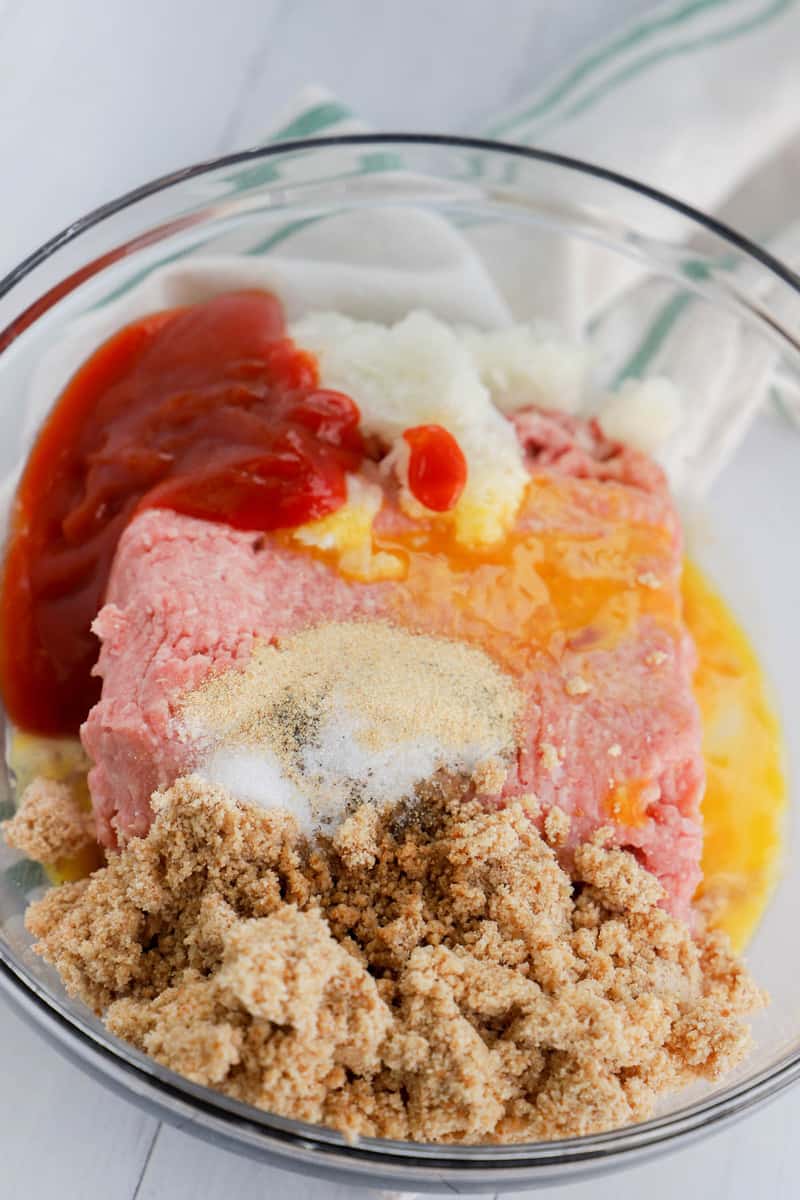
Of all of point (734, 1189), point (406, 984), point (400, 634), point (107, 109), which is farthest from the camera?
point (107, 109)

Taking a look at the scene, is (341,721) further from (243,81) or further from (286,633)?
(243,81)

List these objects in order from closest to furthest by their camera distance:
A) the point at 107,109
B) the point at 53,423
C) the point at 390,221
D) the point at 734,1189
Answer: the point at 734,1189, the point at 53,423, the point at 390,221, the point at 107,109

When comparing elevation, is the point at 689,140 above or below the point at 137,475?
above

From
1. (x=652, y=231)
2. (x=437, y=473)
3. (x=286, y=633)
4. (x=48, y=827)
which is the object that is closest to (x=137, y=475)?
(x=286, y=633)

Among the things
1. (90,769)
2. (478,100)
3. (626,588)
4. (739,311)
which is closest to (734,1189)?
(626,588)

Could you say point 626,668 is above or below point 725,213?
below

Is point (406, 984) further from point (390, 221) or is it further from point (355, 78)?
point (355, 78)

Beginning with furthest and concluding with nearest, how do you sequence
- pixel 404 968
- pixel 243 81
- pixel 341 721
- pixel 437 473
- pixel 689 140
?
pixel 243 81, pixel 689 140, pixel 437 473, pixel 341 721, pixel 404 968

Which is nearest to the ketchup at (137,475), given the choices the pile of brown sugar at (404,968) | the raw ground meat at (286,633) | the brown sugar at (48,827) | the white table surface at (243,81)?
the raw ground meat at (286,633)
